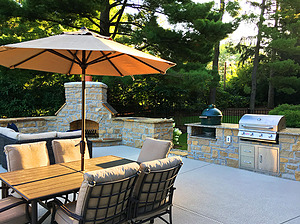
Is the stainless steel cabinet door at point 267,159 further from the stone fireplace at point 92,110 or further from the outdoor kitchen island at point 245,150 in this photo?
the stone fireplace at point 92,110

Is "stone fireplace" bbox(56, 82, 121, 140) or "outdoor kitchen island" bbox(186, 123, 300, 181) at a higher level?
"stone fireplace" bbox(56, 82, 121, 140)

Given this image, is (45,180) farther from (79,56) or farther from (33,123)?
(33,123)

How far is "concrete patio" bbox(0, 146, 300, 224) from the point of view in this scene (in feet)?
9.99

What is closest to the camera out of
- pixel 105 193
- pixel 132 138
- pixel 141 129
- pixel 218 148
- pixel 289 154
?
pixel 105 193

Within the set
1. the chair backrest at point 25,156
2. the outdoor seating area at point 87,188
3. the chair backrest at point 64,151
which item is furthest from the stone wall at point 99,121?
the outdoor seating area at point 87,188

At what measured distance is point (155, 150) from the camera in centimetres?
342

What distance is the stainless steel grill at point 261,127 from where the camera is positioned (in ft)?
14.9

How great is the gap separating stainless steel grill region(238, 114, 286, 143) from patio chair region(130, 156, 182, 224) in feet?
9.31

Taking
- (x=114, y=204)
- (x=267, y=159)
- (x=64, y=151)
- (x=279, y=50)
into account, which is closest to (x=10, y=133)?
(x=64, y=151)

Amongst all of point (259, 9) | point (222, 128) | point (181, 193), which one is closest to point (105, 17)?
point (222, 128)

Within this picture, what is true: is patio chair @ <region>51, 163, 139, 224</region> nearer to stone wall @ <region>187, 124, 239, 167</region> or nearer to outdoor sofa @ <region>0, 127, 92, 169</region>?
outdoor sofa @ <region>0, 127, 92, 169</region>

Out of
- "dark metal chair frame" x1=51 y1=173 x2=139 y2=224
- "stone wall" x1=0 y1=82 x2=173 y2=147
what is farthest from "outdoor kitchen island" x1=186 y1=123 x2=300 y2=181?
"dark metal chair frame" x1=51 y1=173 x2=139 y2=224

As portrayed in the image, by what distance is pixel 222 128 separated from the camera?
212 inches

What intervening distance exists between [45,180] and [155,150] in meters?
1.48
